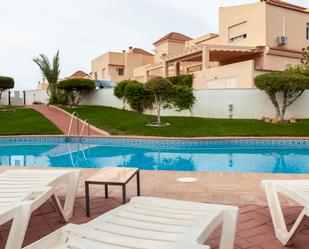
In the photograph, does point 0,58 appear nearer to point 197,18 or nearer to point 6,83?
point 6,83

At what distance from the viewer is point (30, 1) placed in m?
15.9

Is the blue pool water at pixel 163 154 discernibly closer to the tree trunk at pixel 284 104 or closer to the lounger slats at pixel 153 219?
the tree trunk at pixel 284 104

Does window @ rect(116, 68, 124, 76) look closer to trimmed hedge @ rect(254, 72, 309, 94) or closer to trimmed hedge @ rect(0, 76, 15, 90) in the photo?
trimmed hedge @ rect(0, 76, 15, 90)

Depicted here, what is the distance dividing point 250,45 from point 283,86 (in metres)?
7.85

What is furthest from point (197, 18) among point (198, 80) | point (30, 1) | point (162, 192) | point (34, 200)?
point (34, 200)

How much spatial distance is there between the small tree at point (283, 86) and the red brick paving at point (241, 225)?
1147cm

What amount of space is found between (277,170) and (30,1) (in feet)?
45.0

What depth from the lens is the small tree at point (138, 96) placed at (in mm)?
18906

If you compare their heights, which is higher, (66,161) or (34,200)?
(34,200)

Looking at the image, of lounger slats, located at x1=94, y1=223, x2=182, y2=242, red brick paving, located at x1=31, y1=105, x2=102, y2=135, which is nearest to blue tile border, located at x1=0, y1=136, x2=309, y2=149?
red brick paving, located at x1=31, y1=105, x2=102, y2=135

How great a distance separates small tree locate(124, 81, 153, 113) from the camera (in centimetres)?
1891

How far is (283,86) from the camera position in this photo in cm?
A: 1468

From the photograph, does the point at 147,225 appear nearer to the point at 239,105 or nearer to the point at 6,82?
the point at 239,105

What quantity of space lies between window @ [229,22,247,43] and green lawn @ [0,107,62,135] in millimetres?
14034
